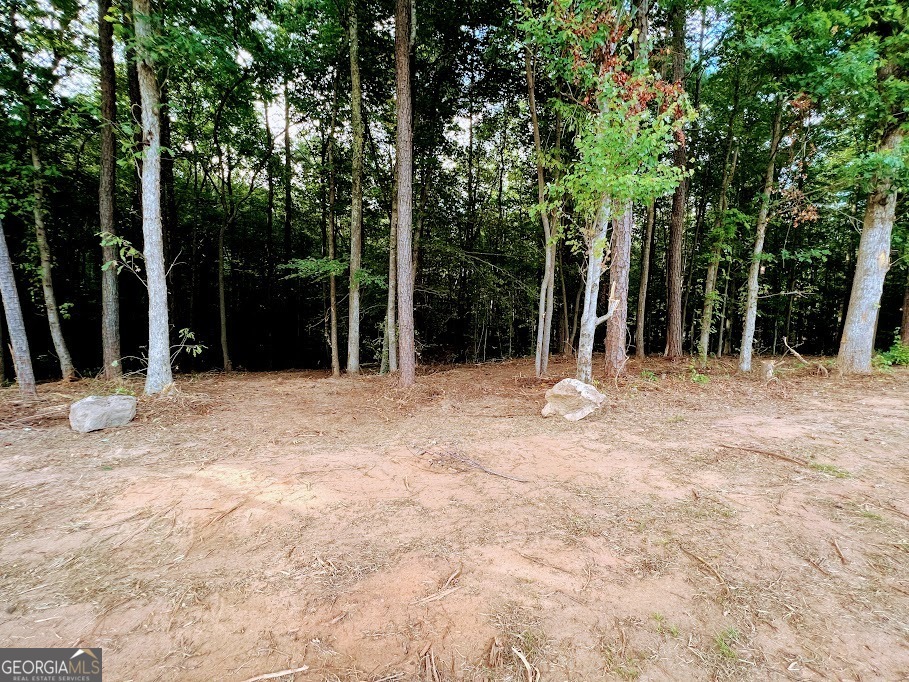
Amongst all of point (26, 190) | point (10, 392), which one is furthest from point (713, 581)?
point (26, 190)

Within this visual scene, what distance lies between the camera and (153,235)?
6559mm

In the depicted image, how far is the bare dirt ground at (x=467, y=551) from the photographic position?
1.69 meters

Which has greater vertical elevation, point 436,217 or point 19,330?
point 436,217

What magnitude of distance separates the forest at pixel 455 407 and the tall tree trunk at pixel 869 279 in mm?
61

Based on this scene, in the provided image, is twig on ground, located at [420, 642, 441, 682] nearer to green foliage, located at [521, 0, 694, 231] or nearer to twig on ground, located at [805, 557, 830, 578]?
twig on ground, located at [805, 557, 830, 578]

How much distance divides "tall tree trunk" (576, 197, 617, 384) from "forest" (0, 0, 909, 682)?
0.24 feet

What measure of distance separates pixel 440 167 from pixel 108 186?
29.5 feet

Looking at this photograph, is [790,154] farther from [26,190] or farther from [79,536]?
[26,190]

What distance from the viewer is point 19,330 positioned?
6141 millimetres

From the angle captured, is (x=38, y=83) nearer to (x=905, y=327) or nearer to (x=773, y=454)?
(x=773, y=454)

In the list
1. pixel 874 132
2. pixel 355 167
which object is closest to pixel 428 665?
pixel 355 167

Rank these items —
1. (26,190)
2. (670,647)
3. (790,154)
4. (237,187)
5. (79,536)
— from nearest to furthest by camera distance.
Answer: (670,647) < (79,536) < (26,190) < (790,154) < (237,187)

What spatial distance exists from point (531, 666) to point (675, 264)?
1243 cm

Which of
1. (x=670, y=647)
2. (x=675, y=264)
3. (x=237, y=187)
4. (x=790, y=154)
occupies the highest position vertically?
(x=237, y=187)
